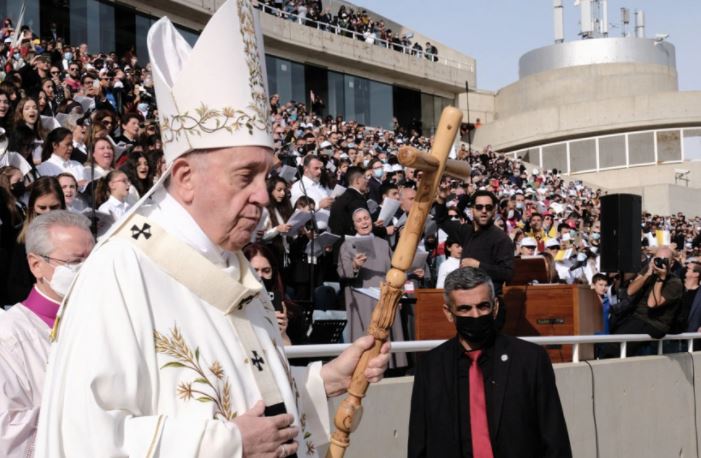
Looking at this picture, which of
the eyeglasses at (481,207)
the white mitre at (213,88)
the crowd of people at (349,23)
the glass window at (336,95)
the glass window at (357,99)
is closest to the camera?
the white mitre at (213,88)

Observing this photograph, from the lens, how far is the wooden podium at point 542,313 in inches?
336

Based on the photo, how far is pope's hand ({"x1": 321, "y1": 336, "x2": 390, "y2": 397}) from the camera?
3209mm

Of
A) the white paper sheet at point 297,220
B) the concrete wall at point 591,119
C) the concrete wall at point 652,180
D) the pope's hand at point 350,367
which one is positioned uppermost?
the concrete wall at point 591,119

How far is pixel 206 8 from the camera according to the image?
106 feet

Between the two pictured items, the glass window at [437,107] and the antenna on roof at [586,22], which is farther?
the antenna on roof at [586,22]

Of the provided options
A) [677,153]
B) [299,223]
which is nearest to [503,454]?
[299,223]

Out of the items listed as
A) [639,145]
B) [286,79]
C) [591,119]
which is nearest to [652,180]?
[639,145]

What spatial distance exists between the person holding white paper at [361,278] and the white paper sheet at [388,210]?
1062 mm

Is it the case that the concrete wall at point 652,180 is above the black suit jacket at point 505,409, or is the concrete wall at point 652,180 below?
above

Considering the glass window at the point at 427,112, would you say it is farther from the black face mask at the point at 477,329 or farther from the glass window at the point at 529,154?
the black face mask at the point at 477,329

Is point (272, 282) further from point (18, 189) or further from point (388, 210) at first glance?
point (388, 210)

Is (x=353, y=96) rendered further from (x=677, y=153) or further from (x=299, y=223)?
(x=299, y=223)

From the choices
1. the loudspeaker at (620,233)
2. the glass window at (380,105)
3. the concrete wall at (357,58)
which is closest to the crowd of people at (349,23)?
the concrete wall at (357,58)

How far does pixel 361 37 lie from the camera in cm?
4212
